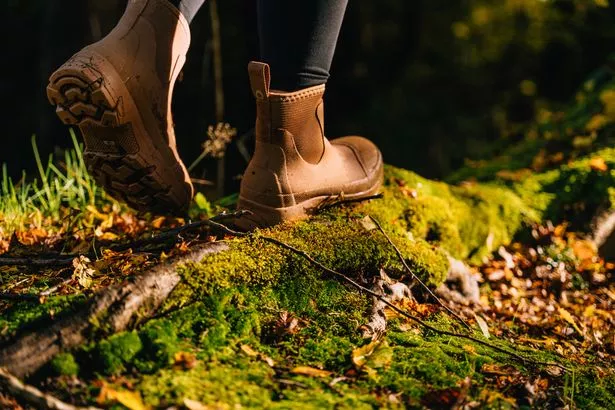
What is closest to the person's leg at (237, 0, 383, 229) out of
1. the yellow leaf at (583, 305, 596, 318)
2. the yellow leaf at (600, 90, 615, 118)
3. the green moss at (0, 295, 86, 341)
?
the green moss at (0, 295, 86, 341)

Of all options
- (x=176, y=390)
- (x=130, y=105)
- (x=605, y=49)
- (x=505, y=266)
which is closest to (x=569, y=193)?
(x=505, y=266)

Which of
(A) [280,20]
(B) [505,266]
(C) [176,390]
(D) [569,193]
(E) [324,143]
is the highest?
(A) [280,20]

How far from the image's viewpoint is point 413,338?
2.17 meters

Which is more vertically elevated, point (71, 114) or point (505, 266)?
point (71, 114)

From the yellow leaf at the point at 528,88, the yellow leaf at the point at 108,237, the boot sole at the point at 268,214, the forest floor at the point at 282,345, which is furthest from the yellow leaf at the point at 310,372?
the yellow leaf at the point at 528,88

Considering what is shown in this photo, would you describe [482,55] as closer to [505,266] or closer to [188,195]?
[505,266]

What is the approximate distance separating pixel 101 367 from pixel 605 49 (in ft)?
30.7

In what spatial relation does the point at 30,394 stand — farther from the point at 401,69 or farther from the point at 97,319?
the point at 401,69

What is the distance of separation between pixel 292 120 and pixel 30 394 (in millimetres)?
1534

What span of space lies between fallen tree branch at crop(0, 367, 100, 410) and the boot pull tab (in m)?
1.40

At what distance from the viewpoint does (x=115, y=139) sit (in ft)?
8.69

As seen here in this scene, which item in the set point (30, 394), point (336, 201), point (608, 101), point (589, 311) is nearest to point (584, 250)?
point (589, 311)

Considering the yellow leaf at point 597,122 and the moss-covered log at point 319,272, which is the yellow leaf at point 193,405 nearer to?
the moss-covered log at point 319,272

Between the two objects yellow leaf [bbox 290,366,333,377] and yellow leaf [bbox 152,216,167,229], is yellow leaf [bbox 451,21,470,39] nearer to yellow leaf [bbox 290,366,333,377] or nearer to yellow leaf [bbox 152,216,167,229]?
yellow leaf [bbox 152,216,167,229]
